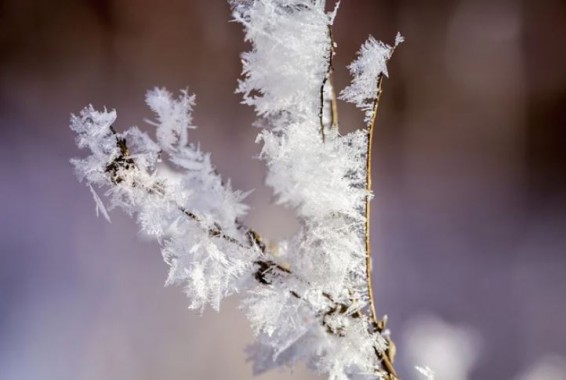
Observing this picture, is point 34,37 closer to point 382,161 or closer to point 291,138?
Answer: point 382,161

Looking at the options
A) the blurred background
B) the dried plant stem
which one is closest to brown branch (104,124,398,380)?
the dried plant stem

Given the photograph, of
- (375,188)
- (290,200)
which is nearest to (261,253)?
(290,200)

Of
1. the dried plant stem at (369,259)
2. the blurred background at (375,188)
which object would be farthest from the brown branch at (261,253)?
the blurred background at (375,188)

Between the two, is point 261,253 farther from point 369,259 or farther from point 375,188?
point 375,188

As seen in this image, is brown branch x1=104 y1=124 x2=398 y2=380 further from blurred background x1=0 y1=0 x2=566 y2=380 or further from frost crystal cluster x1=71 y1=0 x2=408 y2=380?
blurred background x1=0 y1=0 x2=566 y2=380

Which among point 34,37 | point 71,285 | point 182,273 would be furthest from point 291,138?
point 34,37

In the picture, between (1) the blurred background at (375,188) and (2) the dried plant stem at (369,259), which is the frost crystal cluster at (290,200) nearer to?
(2) the dried plant stem at (369,259)
